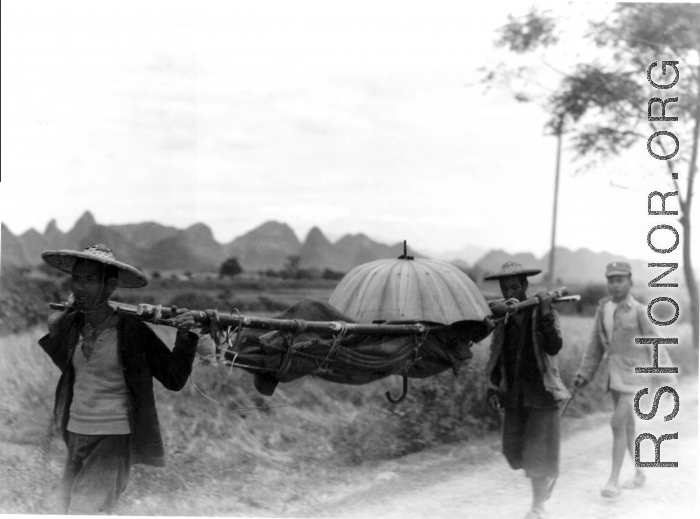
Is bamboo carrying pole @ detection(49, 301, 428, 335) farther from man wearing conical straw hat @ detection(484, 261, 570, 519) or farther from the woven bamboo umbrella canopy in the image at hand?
man wearing conical straw hat @ detection(484, 261, 570, 519)

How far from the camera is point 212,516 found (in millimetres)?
4637

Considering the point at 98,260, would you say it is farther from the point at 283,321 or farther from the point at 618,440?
the point at 618,440

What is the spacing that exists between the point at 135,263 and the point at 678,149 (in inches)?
131

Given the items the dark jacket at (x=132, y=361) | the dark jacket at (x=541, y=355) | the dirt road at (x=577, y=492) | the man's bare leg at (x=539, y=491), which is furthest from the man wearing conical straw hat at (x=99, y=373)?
the man's bare leg at (x=539, y=491)

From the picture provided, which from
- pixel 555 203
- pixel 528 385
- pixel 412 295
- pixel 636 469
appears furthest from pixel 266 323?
pixel 636 469

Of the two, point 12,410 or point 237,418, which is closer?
point 12,410

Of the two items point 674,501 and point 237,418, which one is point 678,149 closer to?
point 674,501

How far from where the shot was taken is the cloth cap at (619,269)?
4.77 meters

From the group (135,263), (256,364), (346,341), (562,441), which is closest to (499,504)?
(562,441)

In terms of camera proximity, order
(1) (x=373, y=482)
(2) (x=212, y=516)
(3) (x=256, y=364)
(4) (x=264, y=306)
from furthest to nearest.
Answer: (4) (x=264, y=306) → (1) (x=373, y=482) → (2) (x=212, y=516) → (3) (x=256, y=364)

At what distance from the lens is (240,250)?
17.0 feet

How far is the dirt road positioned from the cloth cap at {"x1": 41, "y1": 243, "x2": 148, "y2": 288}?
1698 millimetres

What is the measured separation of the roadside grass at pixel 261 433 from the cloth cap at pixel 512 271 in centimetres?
62

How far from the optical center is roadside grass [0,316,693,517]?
15.3 ft
